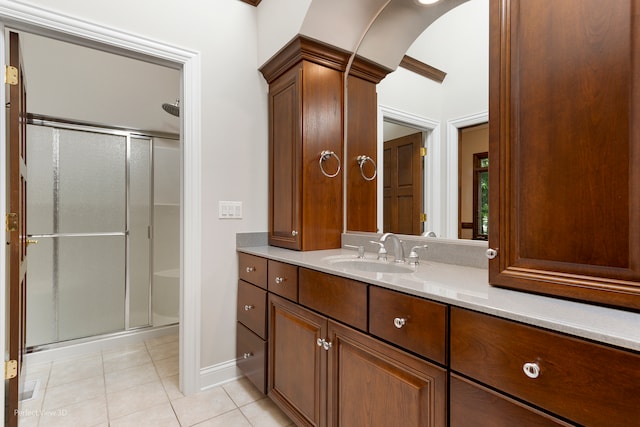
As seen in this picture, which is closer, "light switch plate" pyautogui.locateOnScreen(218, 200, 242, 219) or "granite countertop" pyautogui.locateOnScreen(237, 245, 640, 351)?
"granite countertop" pyautogui.locateOnScreen(237, 245, 640, 351)

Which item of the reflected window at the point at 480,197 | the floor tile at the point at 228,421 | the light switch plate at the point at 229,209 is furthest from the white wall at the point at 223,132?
the reflected window at the point at 480,197

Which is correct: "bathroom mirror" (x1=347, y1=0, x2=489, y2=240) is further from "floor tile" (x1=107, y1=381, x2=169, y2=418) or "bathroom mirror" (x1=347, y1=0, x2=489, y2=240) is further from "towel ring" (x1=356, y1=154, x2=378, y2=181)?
"floor tile" (x1=107, y1=381, x2=169, y2=418)

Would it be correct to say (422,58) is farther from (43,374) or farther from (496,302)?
(43,374)

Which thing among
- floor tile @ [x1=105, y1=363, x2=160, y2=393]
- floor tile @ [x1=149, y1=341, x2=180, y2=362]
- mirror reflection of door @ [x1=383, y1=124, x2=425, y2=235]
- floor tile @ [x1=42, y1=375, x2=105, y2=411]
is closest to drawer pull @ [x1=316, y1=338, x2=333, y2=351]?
mirror reflection of door @ [x1=383, y1=124, x2=425, y2=235]

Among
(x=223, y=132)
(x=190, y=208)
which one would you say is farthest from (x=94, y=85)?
(x=190, y=208)

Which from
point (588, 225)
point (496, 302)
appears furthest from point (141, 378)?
point (588, 225)

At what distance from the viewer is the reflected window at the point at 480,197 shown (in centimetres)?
122

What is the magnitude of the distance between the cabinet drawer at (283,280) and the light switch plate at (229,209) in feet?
1.68

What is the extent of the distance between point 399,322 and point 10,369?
1.88 metres

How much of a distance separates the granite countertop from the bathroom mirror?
367mm

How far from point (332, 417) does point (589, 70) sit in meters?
1.38

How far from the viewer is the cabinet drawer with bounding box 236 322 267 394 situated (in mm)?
1631

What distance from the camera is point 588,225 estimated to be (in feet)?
2.45

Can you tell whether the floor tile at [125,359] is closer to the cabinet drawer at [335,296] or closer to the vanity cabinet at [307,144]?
the vanity cabinet at [307,144]
